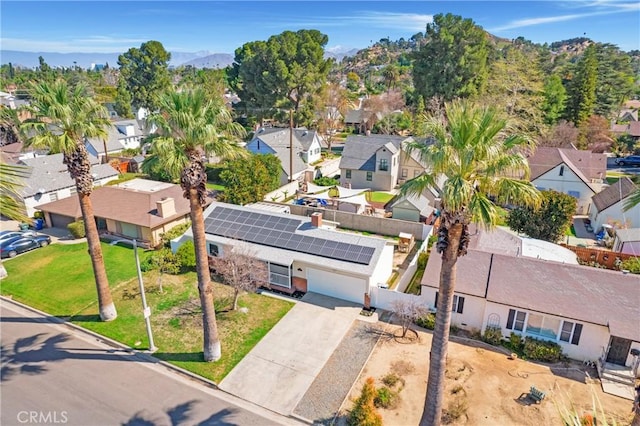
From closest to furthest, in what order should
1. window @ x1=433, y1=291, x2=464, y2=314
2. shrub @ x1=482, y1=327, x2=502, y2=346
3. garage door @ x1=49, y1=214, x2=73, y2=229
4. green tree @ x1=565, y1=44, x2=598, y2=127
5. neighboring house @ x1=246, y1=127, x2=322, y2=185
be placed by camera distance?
1. shrub @ x1=482, y1=327, x2=502, y2=346
2. window @ x1=433, y1=291, x2=464, y2=314
3. garage door @ x1=49, y1=214, x2=73, y2=229
4. neighboring house @ x1=246, y1=127, x2=322, y2=185
5. green tree @ x1=565, y1=44, x2=598, y2=127

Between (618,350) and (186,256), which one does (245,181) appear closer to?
(186,256)

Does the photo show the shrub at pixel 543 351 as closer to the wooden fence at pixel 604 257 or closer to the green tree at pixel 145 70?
the wooden fence at pixel 604 257

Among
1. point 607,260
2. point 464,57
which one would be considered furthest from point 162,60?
point 607,260

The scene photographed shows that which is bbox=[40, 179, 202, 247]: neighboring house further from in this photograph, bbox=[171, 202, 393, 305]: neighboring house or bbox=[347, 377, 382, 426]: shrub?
bbox=[347, 377, 382, 426]: shrub

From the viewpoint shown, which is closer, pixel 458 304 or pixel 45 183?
pixel 458 304

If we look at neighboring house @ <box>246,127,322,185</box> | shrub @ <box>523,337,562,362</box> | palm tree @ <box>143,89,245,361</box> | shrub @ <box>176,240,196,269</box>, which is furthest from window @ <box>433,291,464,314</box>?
neighboring house @ <box>246,127,322,185</box>

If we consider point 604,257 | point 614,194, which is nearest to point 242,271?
point 604,257

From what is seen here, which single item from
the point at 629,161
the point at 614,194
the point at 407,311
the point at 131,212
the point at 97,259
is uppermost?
the point at 614,194
